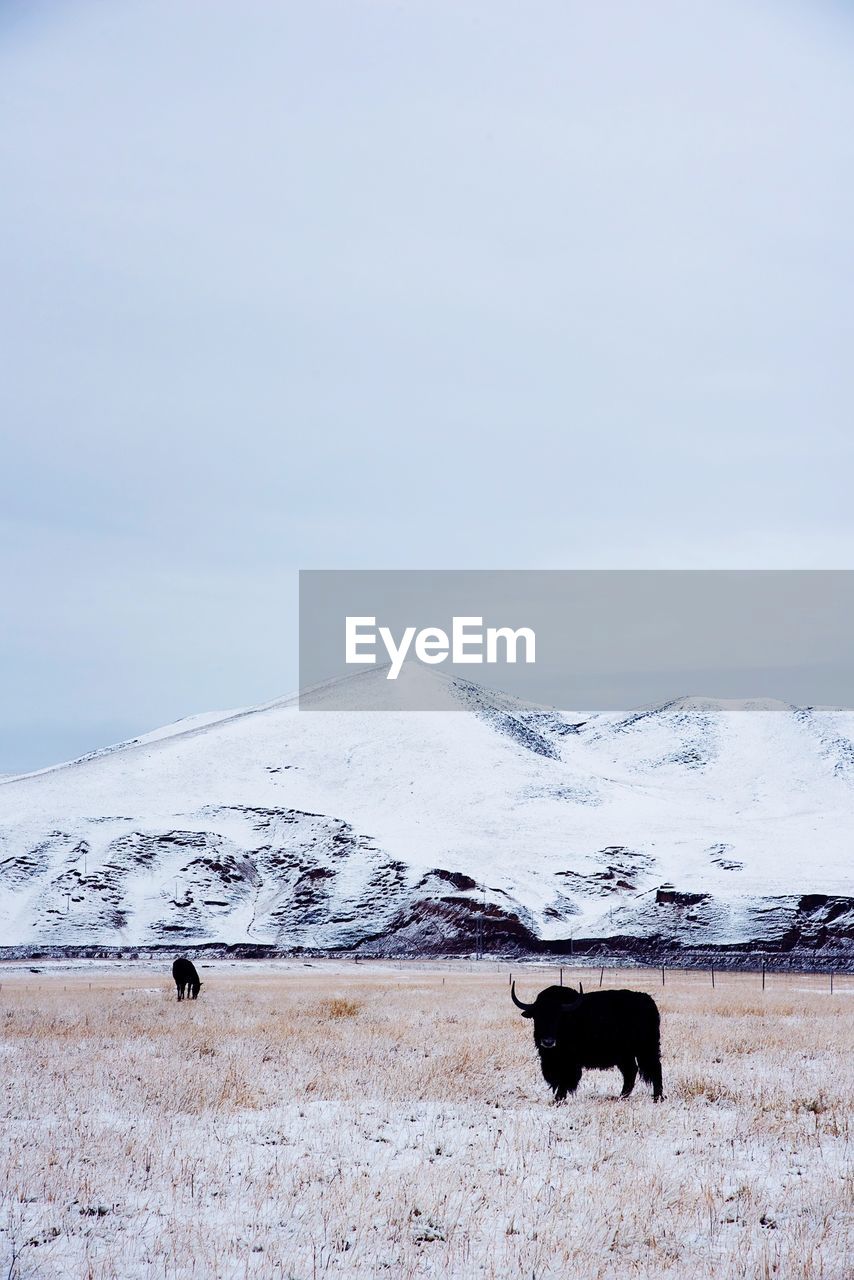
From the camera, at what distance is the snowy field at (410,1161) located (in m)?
8.12

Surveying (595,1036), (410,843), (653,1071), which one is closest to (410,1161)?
(595,1036)

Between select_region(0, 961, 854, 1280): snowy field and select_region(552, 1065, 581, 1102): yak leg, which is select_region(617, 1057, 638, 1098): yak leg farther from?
select_region(552, 1065, 581, 1102): yak leg

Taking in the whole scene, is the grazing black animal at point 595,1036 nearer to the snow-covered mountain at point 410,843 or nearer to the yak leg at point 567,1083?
the yak leg at point 567,1083

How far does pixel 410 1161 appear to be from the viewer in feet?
35.6

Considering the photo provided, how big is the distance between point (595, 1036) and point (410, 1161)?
390 cm

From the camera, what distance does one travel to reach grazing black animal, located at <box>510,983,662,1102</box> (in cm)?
1391

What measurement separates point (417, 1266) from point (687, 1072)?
8869 mm

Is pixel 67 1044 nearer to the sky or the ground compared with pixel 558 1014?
nearer to the ground

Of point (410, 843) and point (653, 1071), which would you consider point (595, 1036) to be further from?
point (410, 843)

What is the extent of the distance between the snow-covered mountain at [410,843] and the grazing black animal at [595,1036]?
7144 cm

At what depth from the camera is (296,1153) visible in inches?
436

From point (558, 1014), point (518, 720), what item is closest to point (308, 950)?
point (558, 1014)

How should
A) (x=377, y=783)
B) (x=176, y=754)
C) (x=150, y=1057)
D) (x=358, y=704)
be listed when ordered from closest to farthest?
(x=150, y=1057) → (x=377, y=783) → (x=176, y=754) → (x=358, y=704)

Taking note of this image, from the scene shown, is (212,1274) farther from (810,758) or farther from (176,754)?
(810,758)
